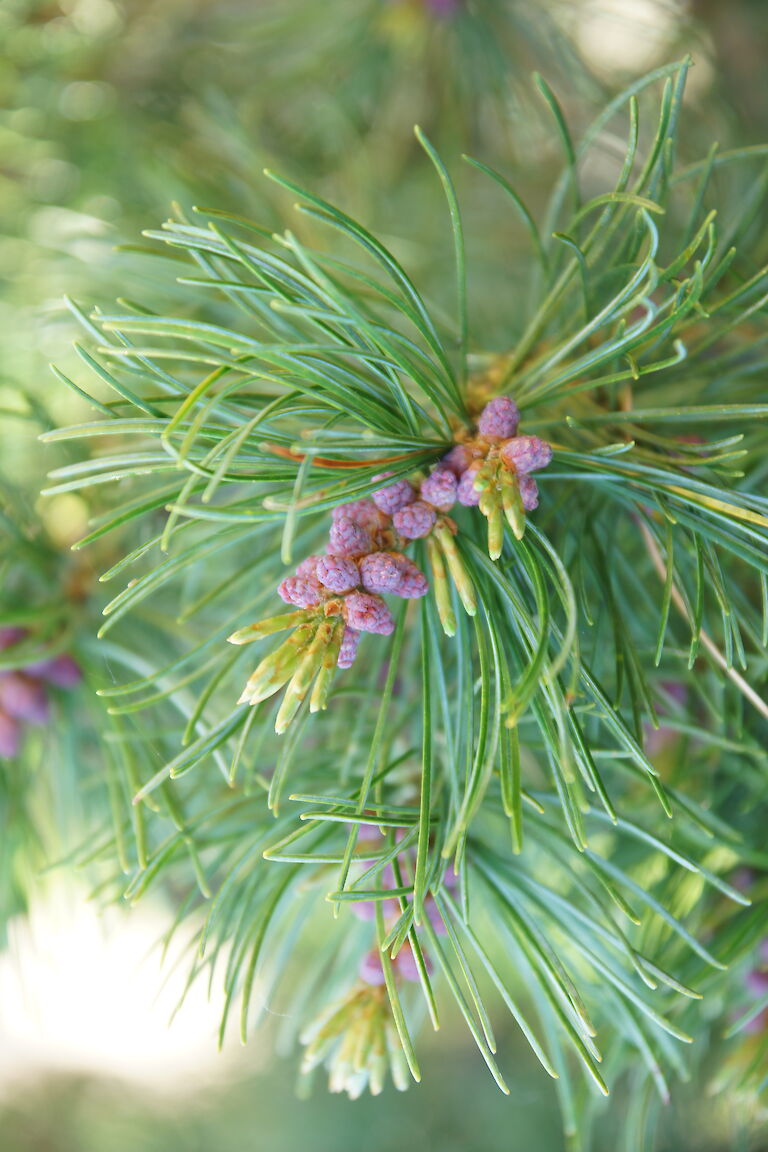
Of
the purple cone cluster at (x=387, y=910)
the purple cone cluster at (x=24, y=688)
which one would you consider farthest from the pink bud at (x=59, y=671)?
the purple cone cluster at (x=387, y=910)

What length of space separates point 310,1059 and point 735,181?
0.56m

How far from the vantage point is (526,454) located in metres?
0.28

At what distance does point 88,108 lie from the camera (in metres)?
0.63

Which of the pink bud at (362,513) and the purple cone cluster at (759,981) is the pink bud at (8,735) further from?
the purple cone cluster at (759,981)

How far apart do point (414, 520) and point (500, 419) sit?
5 centimetres

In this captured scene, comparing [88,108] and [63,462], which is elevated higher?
[88,108]

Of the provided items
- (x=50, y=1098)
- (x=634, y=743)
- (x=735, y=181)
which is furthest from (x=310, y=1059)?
(x=50, y=1098)

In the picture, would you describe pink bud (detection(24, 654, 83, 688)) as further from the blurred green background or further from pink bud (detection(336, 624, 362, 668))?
pink bud (detection(336, 624, 362, 668))

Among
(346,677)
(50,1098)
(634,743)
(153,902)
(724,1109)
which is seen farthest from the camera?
A: (50,1098)

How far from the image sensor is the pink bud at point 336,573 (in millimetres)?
279


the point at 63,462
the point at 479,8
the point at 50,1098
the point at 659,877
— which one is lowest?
the point at 659,877

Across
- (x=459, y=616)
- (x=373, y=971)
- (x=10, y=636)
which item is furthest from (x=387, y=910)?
(x=10, y=636)

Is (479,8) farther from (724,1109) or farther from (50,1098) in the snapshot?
(50,1098)

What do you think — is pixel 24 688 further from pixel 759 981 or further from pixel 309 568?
pixel 759 981
